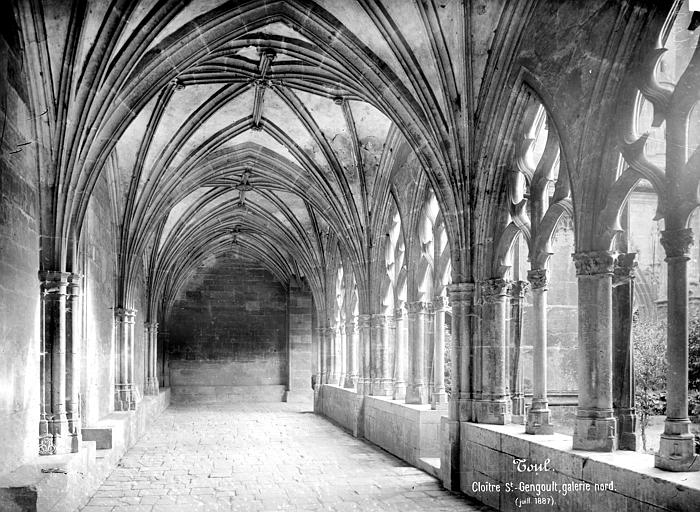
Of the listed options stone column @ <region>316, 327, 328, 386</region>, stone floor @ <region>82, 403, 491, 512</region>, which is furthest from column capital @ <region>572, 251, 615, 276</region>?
stone column @ <region>316, 327, 328, 386</region>

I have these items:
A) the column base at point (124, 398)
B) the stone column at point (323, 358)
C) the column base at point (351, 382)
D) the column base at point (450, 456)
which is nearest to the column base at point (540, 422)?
the column base at point (450, 456)

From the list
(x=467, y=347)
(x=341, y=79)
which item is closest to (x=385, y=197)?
(x=341, y=79)

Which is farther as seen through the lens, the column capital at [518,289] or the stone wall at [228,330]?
the stone wall at [228,330]

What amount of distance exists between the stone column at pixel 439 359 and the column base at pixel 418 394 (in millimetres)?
852

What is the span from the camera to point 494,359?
27.8ft

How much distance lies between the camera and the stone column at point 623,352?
6.40m

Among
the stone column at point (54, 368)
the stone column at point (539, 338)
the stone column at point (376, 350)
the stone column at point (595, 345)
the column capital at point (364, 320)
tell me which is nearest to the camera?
the stone column at point (595, 345)

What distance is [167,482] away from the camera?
29.7 feet

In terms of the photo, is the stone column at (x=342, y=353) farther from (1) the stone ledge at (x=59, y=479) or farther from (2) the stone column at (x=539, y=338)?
(2) the stone column at (x=539, y=338)

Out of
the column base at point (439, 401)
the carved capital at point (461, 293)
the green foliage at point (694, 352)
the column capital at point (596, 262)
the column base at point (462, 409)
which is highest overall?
the column capital at point (596, 262)

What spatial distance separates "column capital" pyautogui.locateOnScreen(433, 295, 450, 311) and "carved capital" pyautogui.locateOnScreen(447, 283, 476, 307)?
1.77 m

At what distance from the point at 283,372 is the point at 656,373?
1836 centimetres

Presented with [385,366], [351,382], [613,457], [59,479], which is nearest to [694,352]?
[613,457]

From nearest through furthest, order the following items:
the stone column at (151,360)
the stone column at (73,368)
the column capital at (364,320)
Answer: the stone column at (73,368)
the column capital at (364,320)
the stone column at (151,360)
